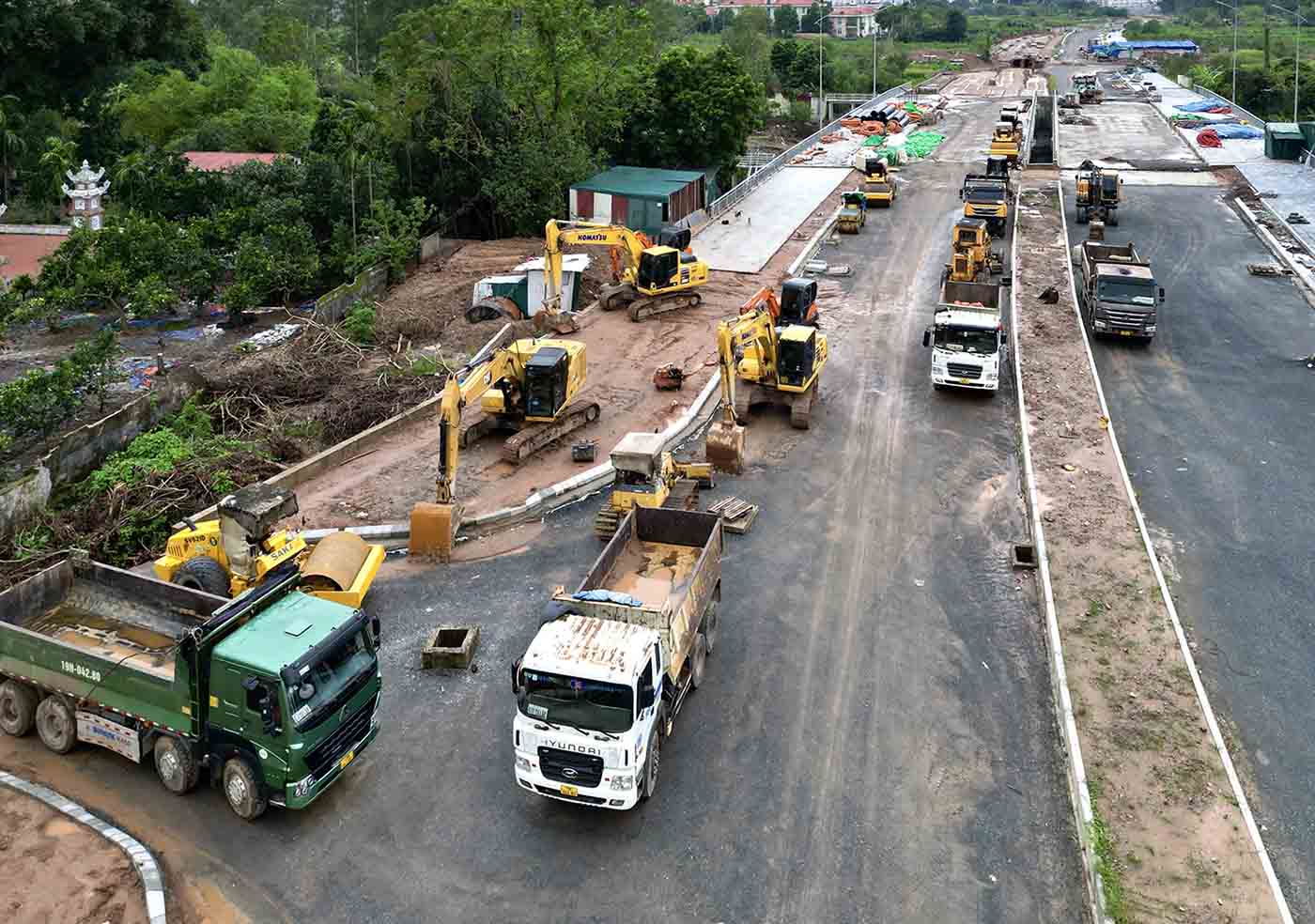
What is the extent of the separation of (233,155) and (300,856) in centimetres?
5141

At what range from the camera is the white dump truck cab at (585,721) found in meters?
13.3

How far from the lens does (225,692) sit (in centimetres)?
1355

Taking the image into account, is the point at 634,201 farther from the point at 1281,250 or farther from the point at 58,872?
the point at 58,872

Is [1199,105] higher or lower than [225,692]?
higher

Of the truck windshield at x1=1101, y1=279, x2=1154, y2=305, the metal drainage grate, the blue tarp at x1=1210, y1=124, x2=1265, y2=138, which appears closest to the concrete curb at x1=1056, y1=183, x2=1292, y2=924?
the metal drainage grate

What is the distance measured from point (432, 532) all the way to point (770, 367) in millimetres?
10358

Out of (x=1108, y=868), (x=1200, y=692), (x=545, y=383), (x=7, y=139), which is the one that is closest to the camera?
(x=1108, y=868)

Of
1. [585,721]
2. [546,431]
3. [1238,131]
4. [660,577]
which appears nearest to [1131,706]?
[660,577]

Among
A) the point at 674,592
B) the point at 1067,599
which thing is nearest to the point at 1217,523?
the point at 1067,599

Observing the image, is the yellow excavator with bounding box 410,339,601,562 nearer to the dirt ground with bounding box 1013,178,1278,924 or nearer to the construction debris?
the dirt ground with bounding box 1013,178,1278,924

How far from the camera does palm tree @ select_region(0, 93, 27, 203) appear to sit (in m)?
56.6

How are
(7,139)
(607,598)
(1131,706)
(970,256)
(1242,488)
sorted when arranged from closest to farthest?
(607,598) < (1131,706) < (1242,488) < (970,256) < (7,139)

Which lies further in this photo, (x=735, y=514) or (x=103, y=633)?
(x=735, y=514)

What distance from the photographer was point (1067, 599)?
19.3 meters
